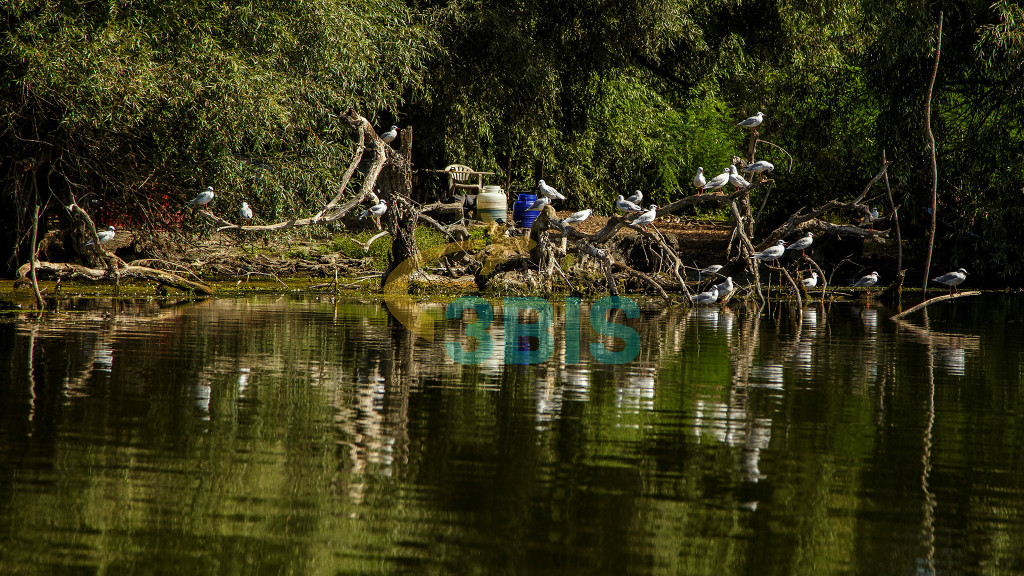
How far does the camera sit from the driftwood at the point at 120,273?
18516 mm

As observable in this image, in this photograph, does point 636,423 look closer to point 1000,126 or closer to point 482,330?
point 482,330

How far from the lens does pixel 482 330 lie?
50.3 feet

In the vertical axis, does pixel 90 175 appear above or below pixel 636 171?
below

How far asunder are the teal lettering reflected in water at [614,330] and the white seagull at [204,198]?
6902mm

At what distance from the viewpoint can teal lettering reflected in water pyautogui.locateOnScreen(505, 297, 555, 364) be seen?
1245 centimetres

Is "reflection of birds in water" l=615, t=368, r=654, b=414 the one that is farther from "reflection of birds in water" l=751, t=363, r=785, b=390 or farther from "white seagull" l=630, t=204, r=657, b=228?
"white seagull" l=630, t=204, r=657, b=228

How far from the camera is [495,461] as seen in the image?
684 centimetres

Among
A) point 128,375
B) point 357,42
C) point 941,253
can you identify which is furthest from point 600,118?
point 128,375

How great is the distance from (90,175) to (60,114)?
1477 mm

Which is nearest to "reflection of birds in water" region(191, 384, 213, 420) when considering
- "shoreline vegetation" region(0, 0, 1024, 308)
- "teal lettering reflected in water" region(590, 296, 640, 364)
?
"teal lettering reflected in water" region(590, 296, 640, 364)

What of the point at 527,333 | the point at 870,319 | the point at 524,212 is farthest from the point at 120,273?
the point at 870,319

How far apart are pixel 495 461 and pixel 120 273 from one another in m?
14.2

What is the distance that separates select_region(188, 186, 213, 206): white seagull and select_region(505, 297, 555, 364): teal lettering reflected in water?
5.51m

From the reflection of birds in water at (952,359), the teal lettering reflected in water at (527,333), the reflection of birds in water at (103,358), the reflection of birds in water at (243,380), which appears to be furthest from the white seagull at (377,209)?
the reflection of birds in water at (952,359)
